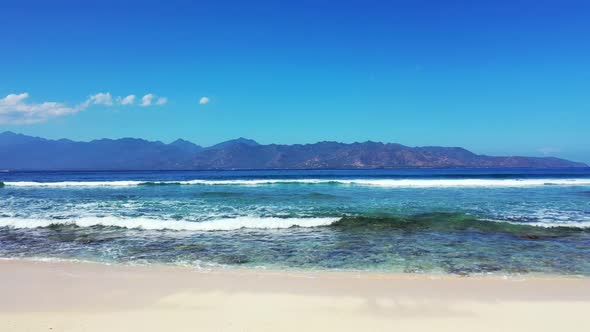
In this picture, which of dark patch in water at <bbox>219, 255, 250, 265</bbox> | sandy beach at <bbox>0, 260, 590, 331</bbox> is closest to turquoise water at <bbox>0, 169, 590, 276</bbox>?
dark patch in water at <bbox>219, 255, 250, 265</bbox>

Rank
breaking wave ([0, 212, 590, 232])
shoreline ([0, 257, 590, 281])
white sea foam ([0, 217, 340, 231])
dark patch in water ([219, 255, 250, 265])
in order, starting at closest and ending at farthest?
shoreline ([0, 257, 590, 281]) < dark patch in water ([219, 255, 250, 265]) < breaking wave ([0, 212, 590, 232]) < white sea foam ([0, 217, 340, 231])

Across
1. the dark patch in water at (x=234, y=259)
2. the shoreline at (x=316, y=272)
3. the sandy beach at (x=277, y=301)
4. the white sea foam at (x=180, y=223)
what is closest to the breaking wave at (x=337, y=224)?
the white sea foam at (x=180, y=223)

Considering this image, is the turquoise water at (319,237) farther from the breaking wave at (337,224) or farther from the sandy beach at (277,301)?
the sandy beach at (277,301)

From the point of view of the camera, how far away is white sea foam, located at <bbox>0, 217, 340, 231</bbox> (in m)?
12.4

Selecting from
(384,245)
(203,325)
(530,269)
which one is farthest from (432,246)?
(203,325)

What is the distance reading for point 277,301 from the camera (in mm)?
5484

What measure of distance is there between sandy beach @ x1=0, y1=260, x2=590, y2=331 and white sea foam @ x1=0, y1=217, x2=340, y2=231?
16.5 feet

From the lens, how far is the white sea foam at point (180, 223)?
40.6ft

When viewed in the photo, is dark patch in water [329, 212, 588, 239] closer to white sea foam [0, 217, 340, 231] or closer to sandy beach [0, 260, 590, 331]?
white sea foam [0, 217, 340, 231]

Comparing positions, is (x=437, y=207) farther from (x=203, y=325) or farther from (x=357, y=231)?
(x=203, y=325)

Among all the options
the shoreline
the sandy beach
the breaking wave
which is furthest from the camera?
the breaking wave

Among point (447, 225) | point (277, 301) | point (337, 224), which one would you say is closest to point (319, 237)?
point (337, 224)

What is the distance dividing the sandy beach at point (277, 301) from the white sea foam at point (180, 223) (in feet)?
16.5

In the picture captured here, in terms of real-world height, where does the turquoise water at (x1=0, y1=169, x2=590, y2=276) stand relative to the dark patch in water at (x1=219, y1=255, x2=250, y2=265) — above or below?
above
